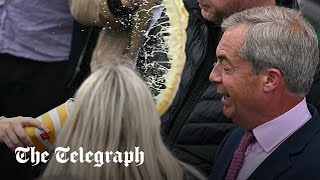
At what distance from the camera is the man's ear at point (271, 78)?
1604 millimetres

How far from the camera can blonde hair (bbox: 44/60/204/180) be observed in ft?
4.39

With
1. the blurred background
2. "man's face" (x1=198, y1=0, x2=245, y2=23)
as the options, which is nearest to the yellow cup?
A: "man's face" (x1=198, y1=0, x2=245, y2=23)

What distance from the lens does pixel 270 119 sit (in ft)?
5.45

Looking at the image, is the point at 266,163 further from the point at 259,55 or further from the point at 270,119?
the point at 259,55

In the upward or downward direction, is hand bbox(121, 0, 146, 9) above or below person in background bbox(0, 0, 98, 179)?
above

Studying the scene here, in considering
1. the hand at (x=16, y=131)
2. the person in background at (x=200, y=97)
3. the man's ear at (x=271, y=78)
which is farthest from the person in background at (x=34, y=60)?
the man's ear at (x=271, y=78)

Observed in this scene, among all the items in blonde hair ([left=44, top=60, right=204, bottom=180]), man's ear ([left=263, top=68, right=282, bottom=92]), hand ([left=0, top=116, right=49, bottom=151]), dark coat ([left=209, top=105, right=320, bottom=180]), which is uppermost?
blonde hair ([left=44, top=60, right=204, bottom=180])

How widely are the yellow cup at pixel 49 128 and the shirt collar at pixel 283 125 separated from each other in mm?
468

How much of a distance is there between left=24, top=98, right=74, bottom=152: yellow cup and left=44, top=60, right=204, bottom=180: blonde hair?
19 centimetres

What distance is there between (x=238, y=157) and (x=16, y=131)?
54cm

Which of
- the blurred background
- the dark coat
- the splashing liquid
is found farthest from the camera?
the blurred background

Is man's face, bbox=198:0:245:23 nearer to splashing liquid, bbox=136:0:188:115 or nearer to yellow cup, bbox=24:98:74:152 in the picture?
splashing liquid, bbox=136:0:188:115

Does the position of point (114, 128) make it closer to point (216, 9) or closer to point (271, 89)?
point (271, 89)

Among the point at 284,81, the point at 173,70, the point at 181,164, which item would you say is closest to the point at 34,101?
the point at 173,70
